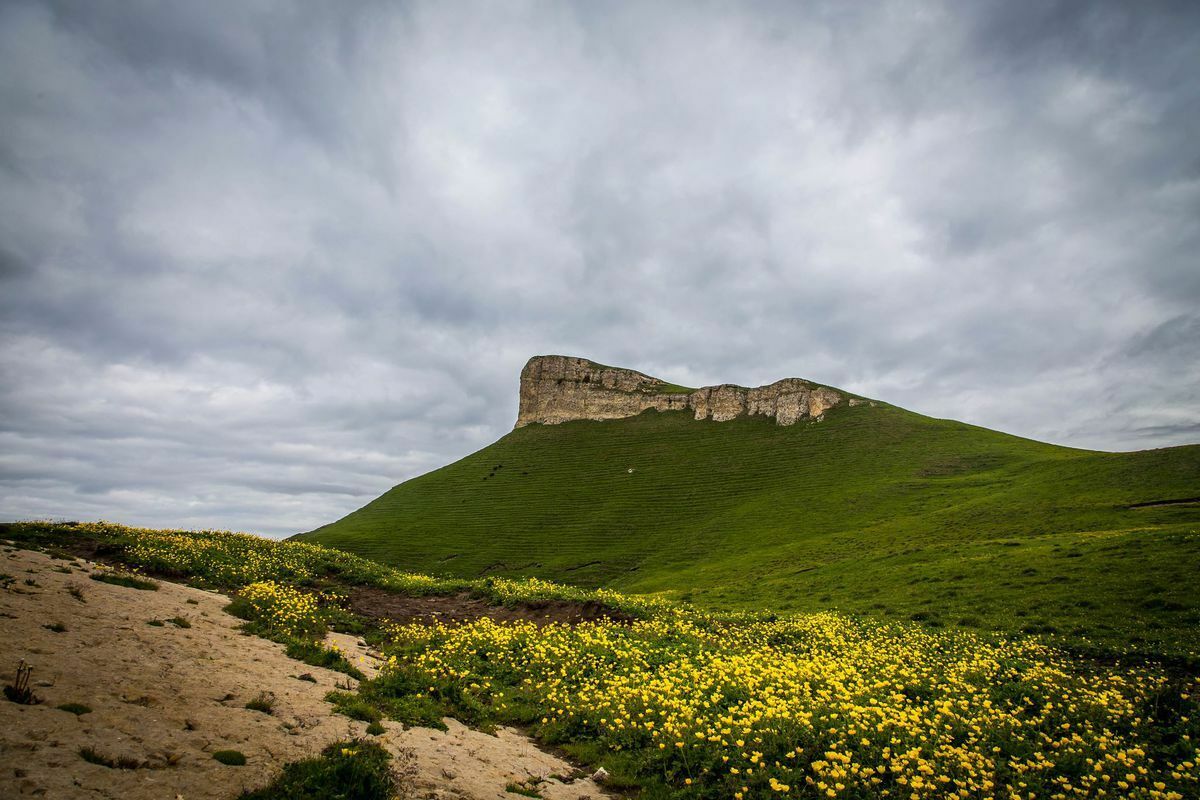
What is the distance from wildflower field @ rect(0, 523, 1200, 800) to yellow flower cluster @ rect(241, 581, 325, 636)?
0.37 ft

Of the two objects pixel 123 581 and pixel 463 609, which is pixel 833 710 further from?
pixel 123 581

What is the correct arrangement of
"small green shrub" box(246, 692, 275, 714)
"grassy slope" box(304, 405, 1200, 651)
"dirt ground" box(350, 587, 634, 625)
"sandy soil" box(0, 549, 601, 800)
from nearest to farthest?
"sandy soil" box(0, 549, 601, 800) < "small green shrub" box(246, 692, 275, 714) < "dirt ground" box(350, 587, 634, 625) < "grassy slope" box(304, 405, 1200, 651)

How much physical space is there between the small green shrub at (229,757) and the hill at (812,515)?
29951 mm

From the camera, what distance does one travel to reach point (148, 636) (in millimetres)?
13023

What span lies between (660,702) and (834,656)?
9849 millimetres

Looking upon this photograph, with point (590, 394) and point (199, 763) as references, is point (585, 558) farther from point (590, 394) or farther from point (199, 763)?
point (590, 394)

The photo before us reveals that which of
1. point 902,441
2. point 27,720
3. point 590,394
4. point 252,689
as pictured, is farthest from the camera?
point 590,394

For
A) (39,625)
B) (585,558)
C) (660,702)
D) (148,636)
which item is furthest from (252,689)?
(585,558)

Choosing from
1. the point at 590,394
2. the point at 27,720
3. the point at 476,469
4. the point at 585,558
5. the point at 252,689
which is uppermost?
the point at 590,394

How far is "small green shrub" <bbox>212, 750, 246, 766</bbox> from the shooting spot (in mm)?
7875

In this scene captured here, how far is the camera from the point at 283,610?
19.9 metres

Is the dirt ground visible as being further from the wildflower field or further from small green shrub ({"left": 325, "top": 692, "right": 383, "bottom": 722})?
small green shrub ({"left": 325, "top": 692, "right": 383, "bottom": 722})

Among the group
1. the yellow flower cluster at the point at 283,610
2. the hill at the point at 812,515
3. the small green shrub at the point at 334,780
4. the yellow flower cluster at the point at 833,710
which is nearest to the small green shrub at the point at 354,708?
the small green shrub at the point at 334,780

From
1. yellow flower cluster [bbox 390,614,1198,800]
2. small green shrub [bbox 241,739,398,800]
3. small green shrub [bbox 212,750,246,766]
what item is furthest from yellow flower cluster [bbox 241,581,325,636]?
small green shrub [bbox 241,739,398,800]
